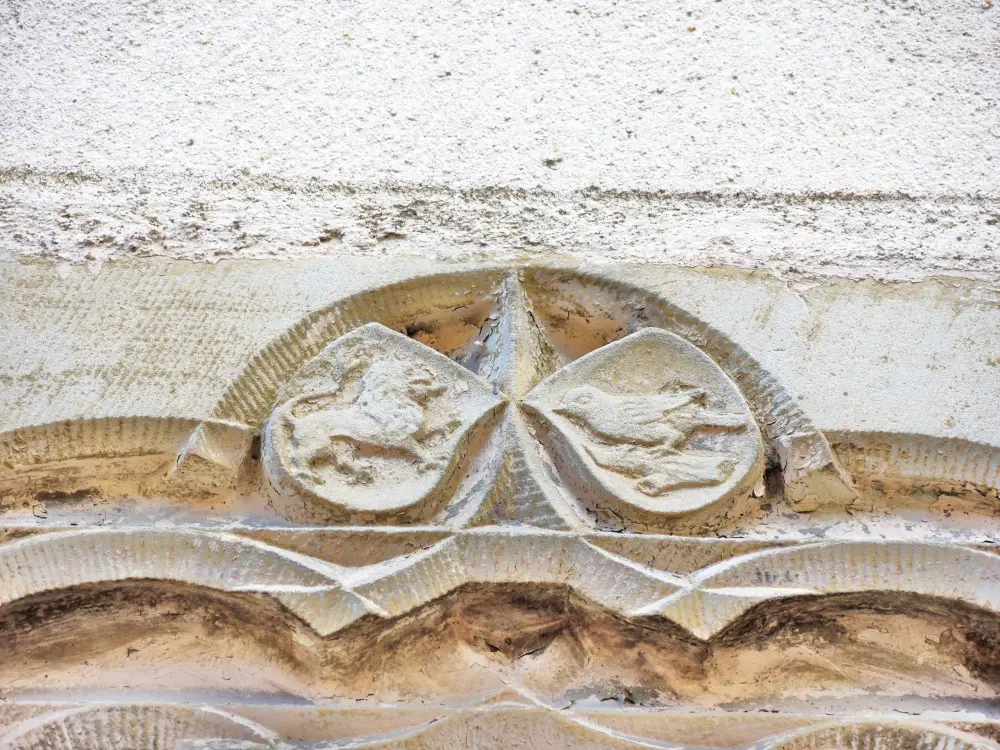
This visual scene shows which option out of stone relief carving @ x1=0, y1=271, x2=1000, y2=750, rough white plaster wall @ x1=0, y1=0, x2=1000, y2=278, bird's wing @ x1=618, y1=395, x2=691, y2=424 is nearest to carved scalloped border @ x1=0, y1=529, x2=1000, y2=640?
stone relief carving @ x1=0, y1=271, x2=1000, y2=750

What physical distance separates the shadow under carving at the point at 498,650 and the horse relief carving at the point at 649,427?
0.20m

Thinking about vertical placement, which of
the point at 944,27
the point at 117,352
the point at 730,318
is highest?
the point at 944,27

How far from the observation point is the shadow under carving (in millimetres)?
1439

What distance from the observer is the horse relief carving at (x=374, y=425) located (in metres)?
1.54

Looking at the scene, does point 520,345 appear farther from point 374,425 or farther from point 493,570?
point 493,570

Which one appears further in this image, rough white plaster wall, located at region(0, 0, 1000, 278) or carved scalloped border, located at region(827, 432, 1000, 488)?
rough white plaster wall, located at region(0, 0, 1000, 278)

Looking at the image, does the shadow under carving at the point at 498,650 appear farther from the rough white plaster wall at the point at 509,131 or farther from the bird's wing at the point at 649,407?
the rough white plaster wall at the point at 509,131

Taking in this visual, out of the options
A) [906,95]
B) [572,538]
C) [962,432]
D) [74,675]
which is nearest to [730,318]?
[962,432]

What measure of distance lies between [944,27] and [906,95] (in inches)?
10.6

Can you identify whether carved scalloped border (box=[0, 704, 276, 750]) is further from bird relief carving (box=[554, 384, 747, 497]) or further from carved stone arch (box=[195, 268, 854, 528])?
bird relief carving (box=[554, 384, 747, 497])

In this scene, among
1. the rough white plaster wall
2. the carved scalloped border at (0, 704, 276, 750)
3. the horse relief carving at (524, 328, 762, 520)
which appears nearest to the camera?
the carved scalloped border at (0, 704, 276, 750)

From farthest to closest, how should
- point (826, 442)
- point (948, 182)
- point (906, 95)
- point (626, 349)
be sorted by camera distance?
Answer: point (906, 95) < point (948, 182) < point (626, 349) < point (826, 442)

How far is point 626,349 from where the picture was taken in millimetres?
1700

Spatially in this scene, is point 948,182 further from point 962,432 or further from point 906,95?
point 962,432
